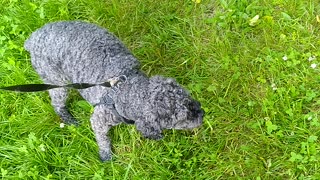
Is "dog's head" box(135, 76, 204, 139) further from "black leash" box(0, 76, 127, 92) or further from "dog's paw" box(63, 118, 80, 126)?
"dog's paw" box(63, 118, 80, 126)

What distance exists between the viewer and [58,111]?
3770mm

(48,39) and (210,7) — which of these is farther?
(210,7)

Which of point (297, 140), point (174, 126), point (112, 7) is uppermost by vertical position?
point (112, 7)

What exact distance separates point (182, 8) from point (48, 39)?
1433 millimetres

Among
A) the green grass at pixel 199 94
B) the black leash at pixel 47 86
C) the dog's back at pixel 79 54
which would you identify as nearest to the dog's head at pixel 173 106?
the black leash at pixel 47 86

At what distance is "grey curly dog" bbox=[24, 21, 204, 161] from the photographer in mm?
2920

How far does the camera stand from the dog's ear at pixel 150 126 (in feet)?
9.58

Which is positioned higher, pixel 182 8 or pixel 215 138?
pixel 182 8

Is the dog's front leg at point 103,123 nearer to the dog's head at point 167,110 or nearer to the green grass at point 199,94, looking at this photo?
the green grass at point 199,94

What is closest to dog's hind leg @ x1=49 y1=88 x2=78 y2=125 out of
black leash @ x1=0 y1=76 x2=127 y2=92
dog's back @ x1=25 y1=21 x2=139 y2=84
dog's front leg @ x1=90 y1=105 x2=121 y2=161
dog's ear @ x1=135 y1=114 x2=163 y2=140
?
dog's back @ x1=25 y1=21 x2=139 y2=84

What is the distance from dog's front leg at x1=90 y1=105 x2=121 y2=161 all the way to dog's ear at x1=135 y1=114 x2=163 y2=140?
0.30 metres

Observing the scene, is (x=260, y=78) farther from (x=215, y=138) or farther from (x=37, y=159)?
(x=37, y=159)

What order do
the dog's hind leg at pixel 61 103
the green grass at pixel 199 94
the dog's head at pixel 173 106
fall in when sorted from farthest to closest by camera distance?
the dog's hind leg at pixel 61 103 < the green grass at pixel 199 94 < the dog's head at pixel 173 106

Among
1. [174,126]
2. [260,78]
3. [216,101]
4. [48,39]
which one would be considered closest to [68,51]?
[48,39]
